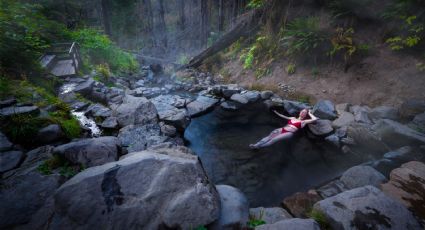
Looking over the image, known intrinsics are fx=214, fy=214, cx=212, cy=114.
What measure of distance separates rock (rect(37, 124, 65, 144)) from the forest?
2 cm

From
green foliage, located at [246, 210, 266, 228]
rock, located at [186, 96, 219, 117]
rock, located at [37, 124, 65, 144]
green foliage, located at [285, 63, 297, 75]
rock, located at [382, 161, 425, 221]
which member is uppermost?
green foliage, located at [285, 63, 297, 75]

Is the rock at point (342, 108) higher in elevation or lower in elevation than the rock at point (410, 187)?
higher

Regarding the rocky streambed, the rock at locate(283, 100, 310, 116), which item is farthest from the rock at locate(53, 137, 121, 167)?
the rock at locate(283, 100, 310, 116)

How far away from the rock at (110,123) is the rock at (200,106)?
10.5ft

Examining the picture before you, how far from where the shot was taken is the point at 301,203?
4.05 meters

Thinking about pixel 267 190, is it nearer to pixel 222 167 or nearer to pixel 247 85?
pixel 222 167

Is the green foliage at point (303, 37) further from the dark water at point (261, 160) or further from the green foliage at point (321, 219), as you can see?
the green foliage at point (321, 219)

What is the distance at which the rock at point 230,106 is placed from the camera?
31.9ft

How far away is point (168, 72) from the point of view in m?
17.3

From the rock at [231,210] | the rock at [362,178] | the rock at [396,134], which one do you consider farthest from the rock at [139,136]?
the rock at [396,134]

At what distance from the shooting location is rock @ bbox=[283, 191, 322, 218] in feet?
12.6

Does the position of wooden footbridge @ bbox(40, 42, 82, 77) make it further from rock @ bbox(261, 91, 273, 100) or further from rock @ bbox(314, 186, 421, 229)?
rock @ bbox(314, 186, 421, 229)

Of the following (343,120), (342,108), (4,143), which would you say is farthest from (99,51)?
(343,120)

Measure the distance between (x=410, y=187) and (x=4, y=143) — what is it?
24.4 feet
